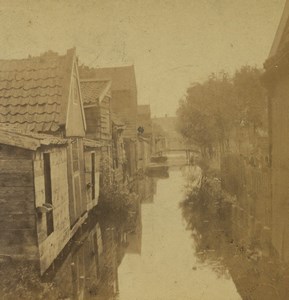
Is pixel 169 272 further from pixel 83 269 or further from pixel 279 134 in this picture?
pixel 279 134

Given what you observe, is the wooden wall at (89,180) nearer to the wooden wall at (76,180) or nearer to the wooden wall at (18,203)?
the wooden wall at (76,180)

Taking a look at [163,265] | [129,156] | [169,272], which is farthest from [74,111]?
[129,156]

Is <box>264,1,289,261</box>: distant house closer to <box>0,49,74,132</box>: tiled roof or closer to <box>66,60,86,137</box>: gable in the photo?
<box>0,49,74,132</box>: tiled roof

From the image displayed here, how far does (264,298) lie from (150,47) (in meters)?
5.63

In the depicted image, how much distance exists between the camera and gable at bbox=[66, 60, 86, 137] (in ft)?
31.9

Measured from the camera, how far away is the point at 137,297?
20.5ft

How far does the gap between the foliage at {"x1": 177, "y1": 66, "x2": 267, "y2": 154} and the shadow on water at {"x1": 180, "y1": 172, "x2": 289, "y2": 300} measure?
306cm

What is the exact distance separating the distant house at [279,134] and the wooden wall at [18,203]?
187 inches

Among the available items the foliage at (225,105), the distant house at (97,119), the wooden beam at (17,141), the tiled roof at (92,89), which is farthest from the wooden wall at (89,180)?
the wooden beam at (17,141)

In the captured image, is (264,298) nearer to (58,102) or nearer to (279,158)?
(279,158)

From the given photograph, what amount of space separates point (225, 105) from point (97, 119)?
18.5 ft

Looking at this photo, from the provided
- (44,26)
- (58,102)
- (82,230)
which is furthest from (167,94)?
(82,230)

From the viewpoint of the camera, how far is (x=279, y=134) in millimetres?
7582

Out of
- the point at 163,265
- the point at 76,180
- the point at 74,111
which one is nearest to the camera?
the point at 163,265
